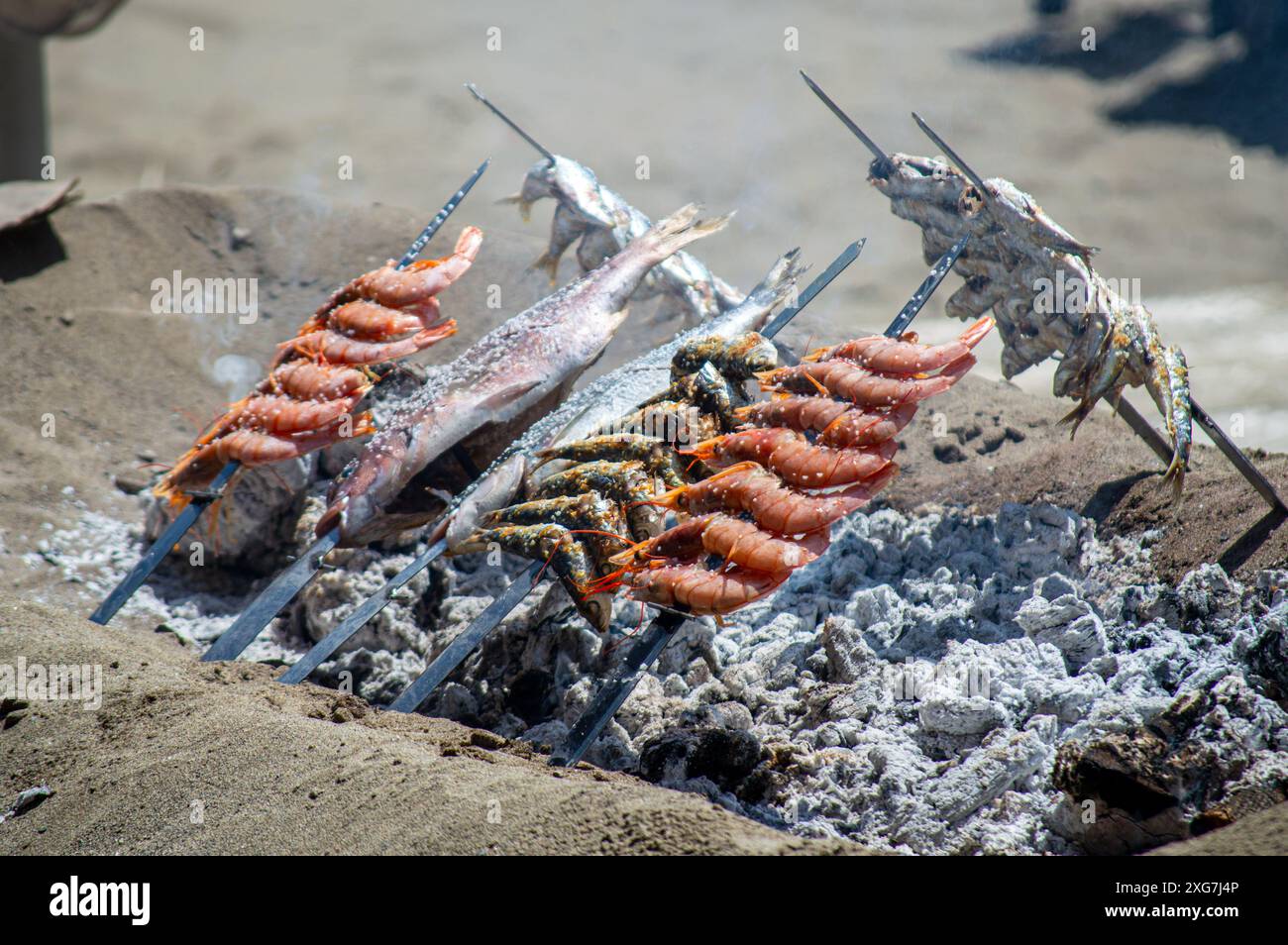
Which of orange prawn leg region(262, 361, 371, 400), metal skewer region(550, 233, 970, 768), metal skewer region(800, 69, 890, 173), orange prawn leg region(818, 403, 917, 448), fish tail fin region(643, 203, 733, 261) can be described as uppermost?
metal skewer region(800, 69, 890, 173)

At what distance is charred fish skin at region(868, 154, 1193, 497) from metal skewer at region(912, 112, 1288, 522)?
0.07 meters

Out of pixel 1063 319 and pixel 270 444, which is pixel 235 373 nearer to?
pixel 270 444

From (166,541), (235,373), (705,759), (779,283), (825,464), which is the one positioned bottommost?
(705,759)

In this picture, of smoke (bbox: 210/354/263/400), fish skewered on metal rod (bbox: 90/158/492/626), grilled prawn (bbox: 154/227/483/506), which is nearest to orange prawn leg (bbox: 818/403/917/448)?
grilled prawn (bbox: 154/227/483/506)

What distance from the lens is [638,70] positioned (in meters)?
12.3

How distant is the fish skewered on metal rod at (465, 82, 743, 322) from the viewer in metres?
5.68

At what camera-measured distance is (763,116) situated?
11.0 metres

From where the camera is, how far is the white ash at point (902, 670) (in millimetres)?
3053

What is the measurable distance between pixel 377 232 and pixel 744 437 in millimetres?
4684

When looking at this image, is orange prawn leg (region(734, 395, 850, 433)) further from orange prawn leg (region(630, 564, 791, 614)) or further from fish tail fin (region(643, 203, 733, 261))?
fish tail fin (region(643, 203, 733, 261))

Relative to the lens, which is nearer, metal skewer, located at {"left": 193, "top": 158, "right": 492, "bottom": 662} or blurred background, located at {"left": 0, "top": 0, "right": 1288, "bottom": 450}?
metal skewer, located at {"left": 193, "top": 158, "right": 492, "bottom": 662}

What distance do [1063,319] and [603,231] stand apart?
2.44 meters

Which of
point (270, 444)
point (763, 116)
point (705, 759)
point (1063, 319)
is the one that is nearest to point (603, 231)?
point (270, 444)
